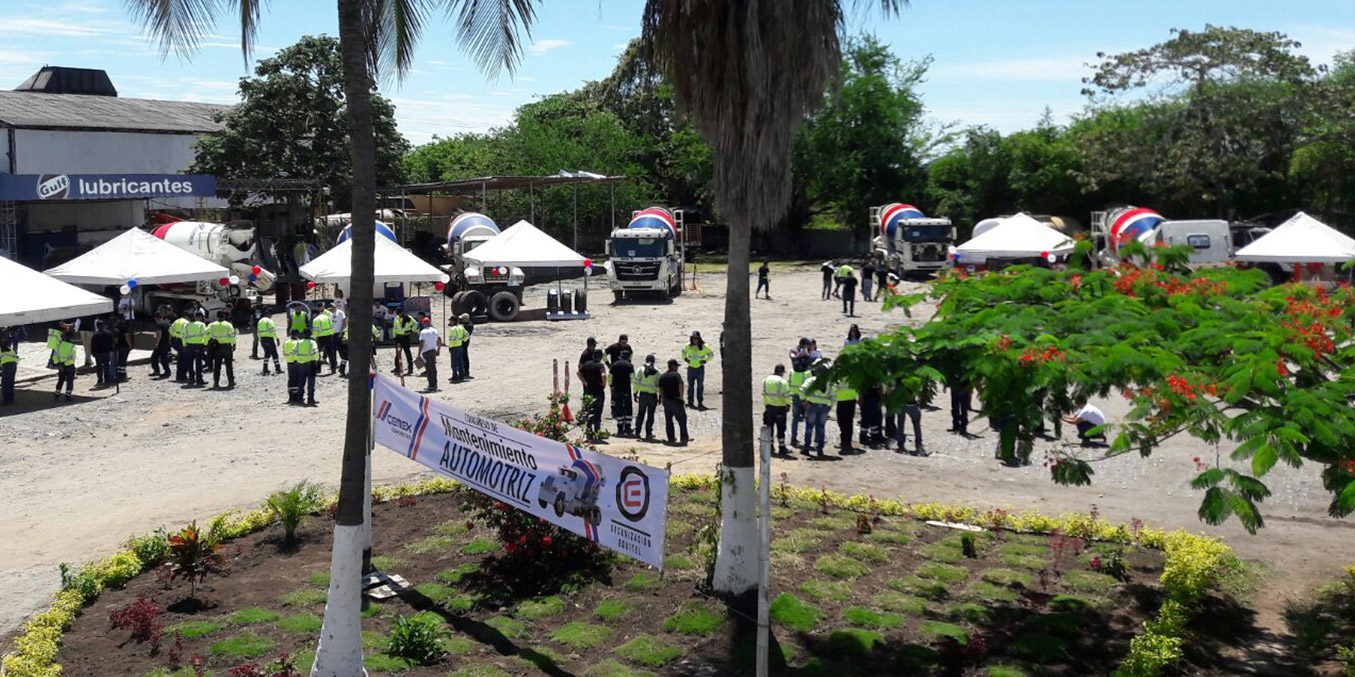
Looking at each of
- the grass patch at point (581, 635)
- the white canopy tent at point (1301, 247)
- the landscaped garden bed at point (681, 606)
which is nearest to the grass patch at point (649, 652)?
the landscaped garden bed at point (681, 606)

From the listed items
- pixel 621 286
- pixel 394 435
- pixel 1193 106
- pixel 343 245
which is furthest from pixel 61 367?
pixel 1193 106

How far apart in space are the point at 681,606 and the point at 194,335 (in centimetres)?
A: 1702

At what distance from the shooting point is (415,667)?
10.8 m

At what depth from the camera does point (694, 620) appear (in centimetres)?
1191

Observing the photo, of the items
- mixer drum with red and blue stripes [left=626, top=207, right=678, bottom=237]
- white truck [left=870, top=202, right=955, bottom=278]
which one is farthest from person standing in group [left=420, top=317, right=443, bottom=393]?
white truck [left=870, top=202, right=955, bottom=278]

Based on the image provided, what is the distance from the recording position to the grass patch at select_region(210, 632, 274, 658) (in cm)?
1098

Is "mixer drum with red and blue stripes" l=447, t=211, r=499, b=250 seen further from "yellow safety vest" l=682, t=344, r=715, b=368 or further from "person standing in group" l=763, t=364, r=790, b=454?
"person standing in group" l=763, t=364, r=790, b=454

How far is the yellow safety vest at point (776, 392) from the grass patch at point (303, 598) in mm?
8465

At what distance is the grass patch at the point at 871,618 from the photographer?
11977mm

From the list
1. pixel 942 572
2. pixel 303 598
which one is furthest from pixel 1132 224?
pixel 303 598

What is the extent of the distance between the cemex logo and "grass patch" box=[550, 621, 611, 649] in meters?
1.17

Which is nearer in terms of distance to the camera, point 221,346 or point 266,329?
point 221,346

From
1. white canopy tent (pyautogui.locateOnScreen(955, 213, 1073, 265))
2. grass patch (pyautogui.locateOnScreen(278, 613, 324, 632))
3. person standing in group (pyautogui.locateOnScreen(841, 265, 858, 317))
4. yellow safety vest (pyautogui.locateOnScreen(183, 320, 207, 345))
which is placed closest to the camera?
grass patch (pyautogui.locateOnScreen(278, 613, 324, 632))

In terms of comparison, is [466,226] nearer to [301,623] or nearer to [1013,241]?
[1013,241]
